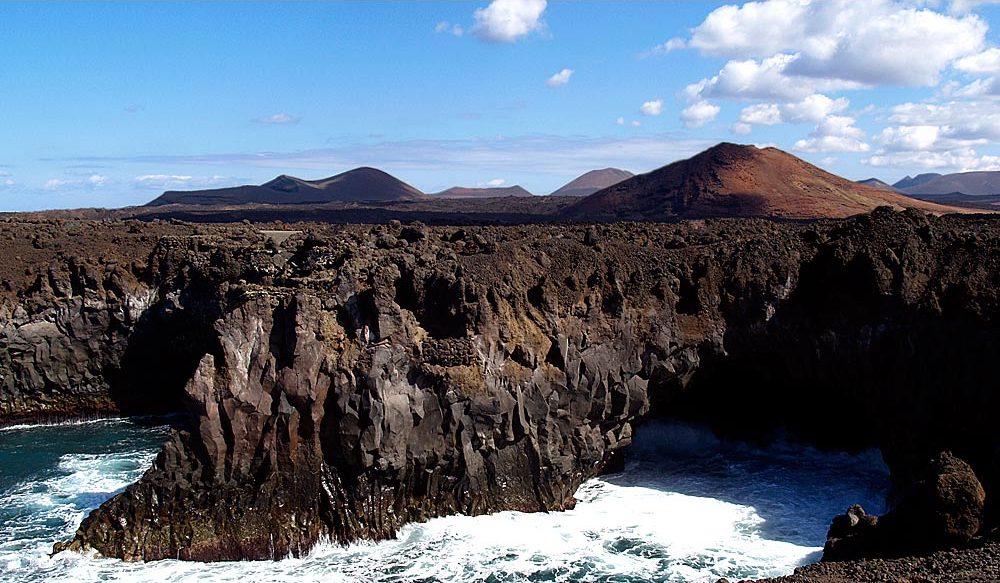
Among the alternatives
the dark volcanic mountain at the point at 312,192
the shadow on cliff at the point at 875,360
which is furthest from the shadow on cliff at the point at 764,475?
the dark volcanic mountain at the point at 312,192

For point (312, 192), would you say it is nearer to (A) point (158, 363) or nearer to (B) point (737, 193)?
(B) point (737, 193)

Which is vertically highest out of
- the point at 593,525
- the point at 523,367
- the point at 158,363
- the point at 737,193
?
the point at 737,193

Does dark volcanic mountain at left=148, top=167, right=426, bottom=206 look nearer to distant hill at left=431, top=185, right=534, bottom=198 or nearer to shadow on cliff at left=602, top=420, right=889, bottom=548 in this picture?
distant hill at left=431, top=185, right=534, bottom=198

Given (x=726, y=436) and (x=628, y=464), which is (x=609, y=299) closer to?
(x=628, y=464)

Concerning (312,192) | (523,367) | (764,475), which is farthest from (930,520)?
(312,192)

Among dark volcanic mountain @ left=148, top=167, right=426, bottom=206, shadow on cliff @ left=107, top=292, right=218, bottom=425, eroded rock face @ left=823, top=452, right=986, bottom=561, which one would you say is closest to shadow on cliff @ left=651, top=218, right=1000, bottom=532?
eroded rock face @ left=823, top=452, right=986, bottom=561

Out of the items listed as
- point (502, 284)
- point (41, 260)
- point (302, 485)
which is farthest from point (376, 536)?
point (41, 260)
